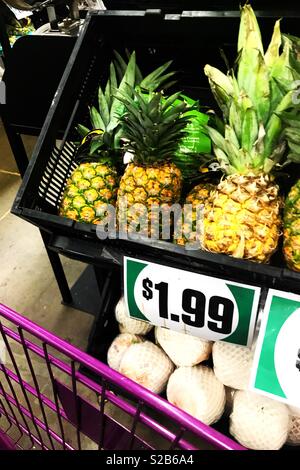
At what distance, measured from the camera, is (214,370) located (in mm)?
1213

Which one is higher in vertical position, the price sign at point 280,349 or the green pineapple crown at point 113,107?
the green pineapple crown at point 113,107

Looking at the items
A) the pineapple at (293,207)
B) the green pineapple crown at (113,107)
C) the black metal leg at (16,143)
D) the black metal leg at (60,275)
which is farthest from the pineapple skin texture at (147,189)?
the black metal leg at (16,143)

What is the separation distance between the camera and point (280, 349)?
82 centimetres

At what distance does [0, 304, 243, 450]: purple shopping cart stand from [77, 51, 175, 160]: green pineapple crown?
0.58m

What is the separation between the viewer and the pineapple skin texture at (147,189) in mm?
1084

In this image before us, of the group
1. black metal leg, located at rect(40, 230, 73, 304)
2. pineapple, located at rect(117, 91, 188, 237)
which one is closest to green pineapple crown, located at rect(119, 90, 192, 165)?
pineapple, located at rect(117, 91, 188, 237)

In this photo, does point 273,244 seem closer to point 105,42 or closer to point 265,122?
point 265,122

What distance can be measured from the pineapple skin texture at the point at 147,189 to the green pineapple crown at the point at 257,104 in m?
0.17

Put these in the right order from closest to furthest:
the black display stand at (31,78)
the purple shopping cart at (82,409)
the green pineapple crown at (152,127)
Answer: the purple shopping cart at (82,409) < the green pineapple crown at (152,127) < the black display stand at (31,78)

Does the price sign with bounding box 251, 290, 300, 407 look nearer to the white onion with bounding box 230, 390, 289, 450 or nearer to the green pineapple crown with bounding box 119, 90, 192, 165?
the white onion with bounding box 230, 390, 289, 450

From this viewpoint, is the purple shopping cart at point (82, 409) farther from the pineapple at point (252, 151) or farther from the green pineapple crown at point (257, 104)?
the green pineapple crown at point (257, 104)

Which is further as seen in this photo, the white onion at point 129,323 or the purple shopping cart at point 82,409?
the white onion at point 129,323

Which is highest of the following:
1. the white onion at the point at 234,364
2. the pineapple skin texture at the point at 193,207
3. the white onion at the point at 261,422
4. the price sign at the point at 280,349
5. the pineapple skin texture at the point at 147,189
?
the pineapple skin texture at the point at 147,189

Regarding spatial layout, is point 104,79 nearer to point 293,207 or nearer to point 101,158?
point 101,158
